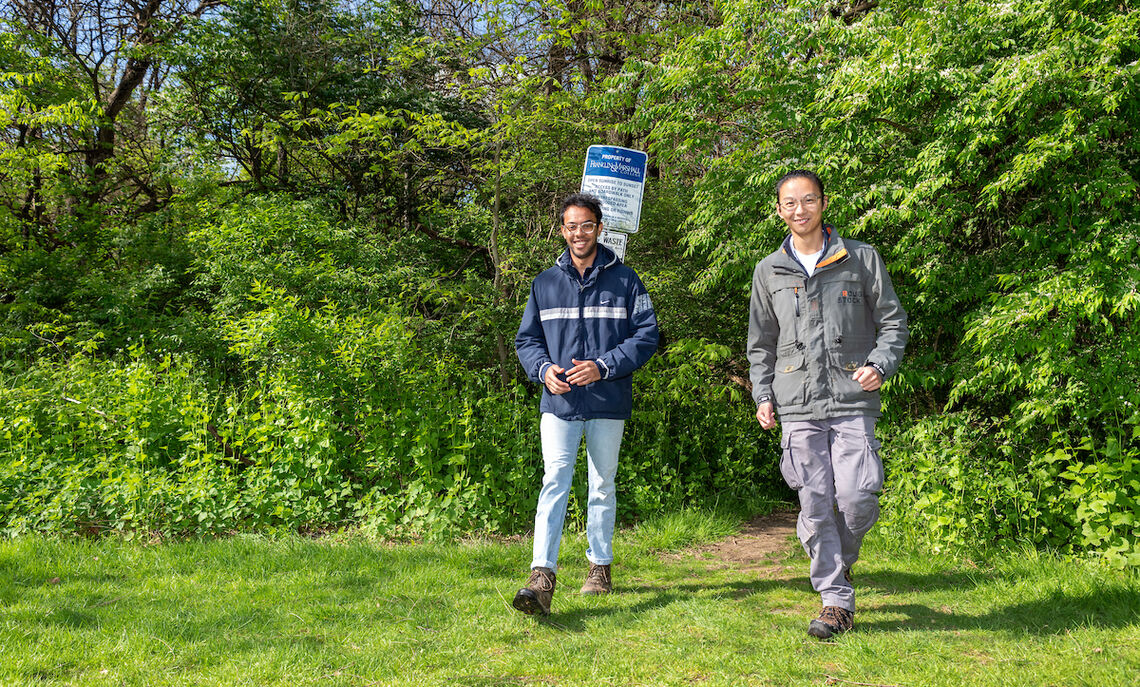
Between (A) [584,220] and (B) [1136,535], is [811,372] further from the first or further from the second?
(B) [1136,535]

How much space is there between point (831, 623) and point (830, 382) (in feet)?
3.39

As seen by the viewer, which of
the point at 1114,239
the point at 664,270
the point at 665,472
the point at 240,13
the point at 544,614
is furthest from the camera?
the point at 240,13

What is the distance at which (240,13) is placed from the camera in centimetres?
1127

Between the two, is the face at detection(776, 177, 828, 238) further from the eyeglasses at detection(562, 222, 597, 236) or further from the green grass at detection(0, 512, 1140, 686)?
the green grass at detection(0, 512, 1140, 686)

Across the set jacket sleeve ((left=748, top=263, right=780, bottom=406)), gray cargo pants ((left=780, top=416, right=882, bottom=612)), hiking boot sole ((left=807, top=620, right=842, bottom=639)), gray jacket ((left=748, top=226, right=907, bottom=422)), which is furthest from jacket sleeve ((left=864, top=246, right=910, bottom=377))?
hiking boot sole ((left=807, top=620, right=842, bottom=639))

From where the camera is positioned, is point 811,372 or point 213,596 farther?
point 213,596

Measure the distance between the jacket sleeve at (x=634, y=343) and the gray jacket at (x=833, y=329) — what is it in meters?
0.61

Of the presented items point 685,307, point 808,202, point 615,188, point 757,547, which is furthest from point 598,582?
point 685,307

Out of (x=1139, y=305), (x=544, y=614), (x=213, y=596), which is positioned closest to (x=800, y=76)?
(x=1139, y=305)

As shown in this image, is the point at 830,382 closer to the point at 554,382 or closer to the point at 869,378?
the point at 869,378

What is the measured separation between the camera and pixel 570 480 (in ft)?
12.2

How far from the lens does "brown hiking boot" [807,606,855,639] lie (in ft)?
10.8

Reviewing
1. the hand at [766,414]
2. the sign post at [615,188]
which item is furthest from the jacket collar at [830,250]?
the sign post at [615,188]

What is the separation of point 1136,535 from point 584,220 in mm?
3336
